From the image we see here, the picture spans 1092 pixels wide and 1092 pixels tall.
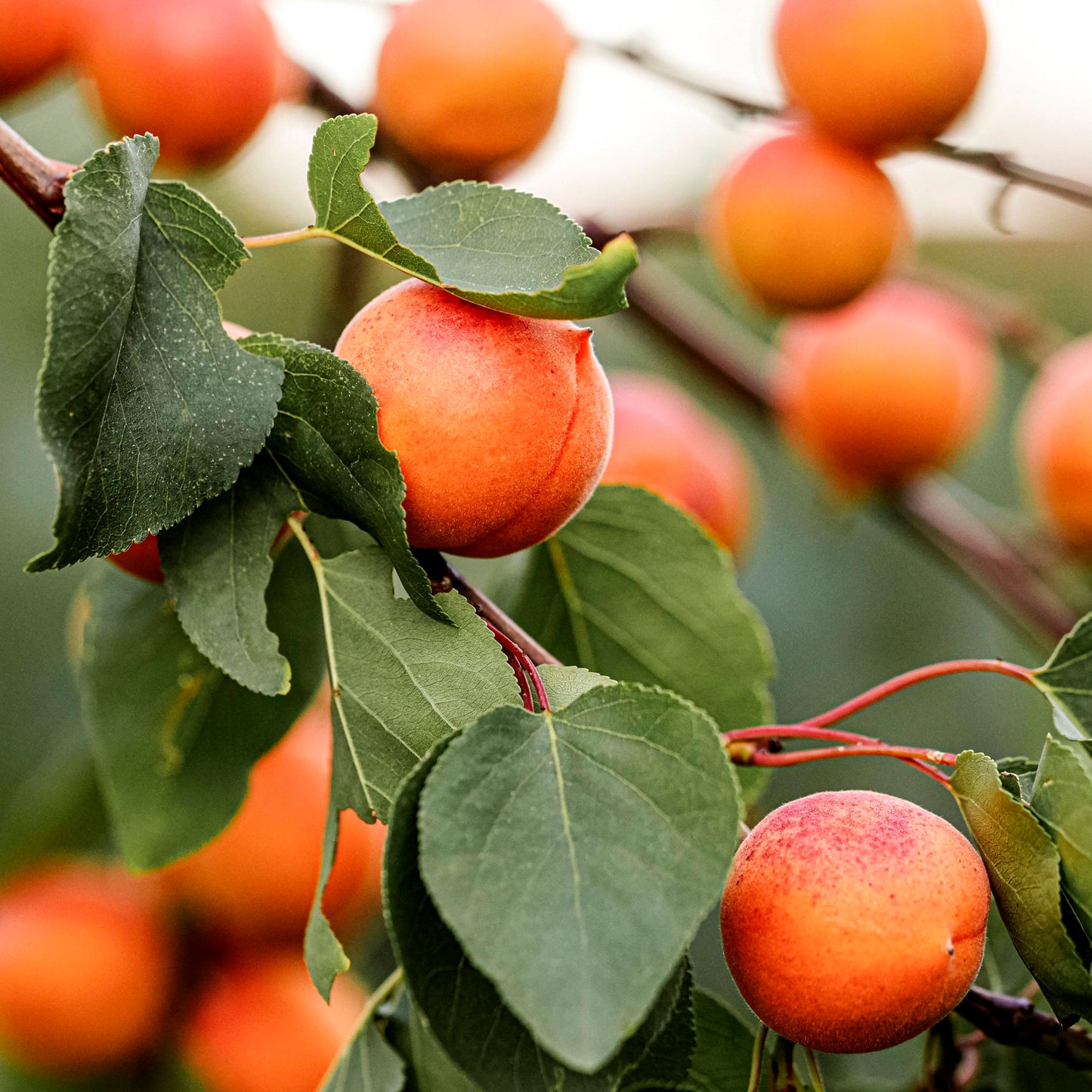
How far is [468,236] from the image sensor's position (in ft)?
1.26

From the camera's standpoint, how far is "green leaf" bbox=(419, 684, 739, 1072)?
11.1 inches

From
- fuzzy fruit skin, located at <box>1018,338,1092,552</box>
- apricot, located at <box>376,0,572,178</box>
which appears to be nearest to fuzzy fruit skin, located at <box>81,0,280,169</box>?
apricot, located at <box>376,0,572,178</box>

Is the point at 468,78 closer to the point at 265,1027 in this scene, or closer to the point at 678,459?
the point at 678,459

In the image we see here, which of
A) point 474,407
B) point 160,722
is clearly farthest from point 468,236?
point 160,722

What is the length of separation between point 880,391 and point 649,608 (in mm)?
473

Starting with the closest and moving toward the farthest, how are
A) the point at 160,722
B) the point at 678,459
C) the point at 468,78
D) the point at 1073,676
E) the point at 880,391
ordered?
the point at 1073,676
the point at 160,722
the point at 468,78
the point at 678,459
the point at 880,391

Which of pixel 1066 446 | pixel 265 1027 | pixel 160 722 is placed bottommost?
pixel 265 1027

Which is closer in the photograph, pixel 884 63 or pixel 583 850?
pixel 583 850

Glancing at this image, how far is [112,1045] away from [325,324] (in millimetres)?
487

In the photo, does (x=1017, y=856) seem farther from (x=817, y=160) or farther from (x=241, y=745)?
(x=817, y=160)

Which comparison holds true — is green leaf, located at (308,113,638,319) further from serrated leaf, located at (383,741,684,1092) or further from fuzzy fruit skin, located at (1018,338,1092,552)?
fuzzy fruit skin, located at (1018,338,1092,552)

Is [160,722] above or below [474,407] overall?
below

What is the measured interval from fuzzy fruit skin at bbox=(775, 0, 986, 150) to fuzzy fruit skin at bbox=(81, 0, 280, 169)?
13.0 inches

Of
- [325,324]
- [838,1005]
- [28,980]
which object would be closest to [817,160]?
[325,324]
